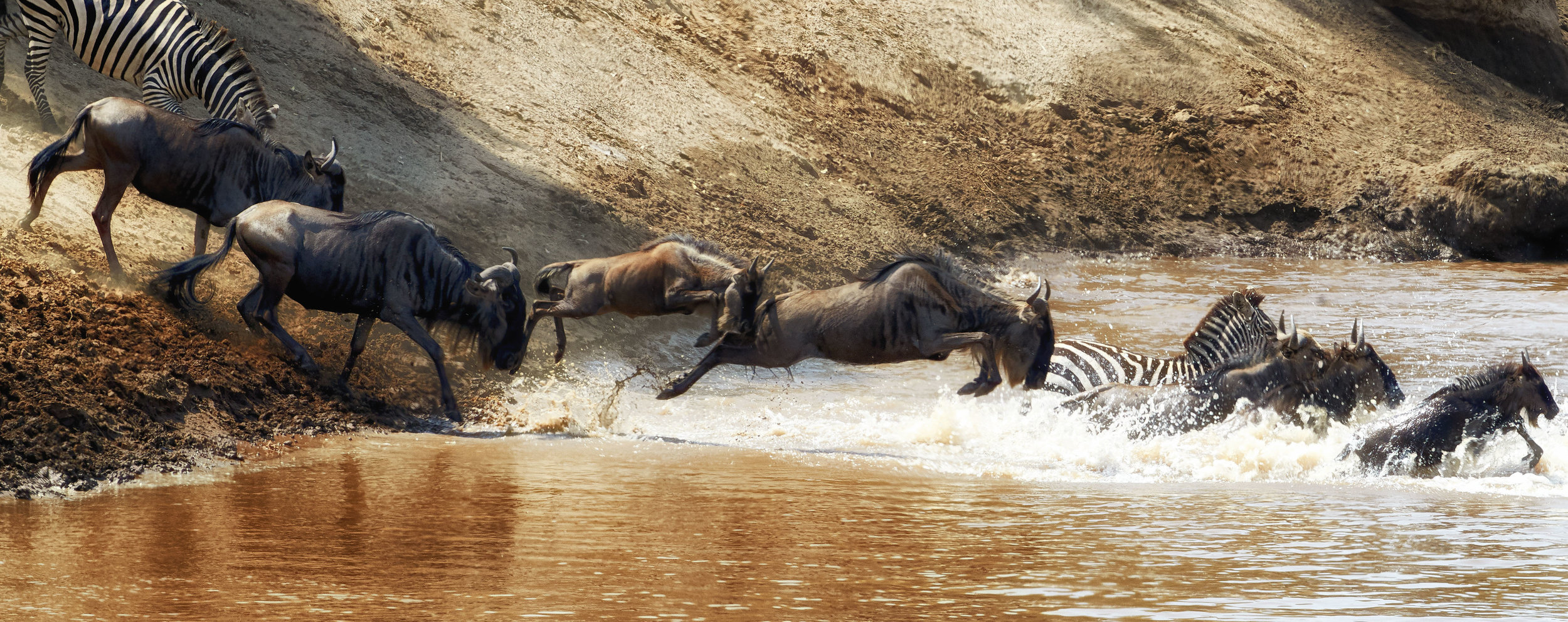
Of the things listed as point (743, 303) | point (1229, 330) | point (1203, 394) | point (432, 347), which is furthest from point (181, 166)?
point (1229, 330)

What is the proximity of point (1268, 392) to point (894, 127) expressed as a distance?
9.27 m

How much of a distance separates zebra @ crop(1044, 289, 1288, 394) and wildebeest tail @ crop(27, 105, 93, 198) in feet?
19.4

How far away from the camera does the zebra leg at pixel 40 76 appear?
32.9 ft

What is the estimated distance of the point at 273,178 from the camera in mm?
8398

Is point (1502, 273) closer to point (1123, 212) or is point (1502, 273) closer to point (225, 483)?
point (1123, 212)

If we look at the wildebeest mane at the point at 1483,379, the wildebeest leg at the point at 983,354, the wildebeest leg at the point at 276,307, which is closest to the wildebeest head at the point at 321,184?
the wildebeest leg at the point at 276,307

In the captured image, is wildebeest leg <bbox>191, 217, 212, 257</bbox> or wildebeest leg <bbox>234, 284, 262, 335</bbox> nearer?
wildebeest leg <bbox>234, 284, 262, 335</bbox>

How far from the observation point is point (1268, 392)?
25.0 ft

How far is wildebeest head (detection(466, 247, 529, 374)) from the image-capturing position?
25.5 feet

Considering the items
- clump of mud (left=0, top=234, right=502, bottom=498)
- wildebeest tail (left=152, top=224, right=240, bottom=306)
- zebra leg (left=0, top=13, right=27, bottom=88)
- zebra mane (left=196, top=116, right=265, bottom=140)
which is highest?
zebra leg (left=0, top=13, right=27, bottom=88)

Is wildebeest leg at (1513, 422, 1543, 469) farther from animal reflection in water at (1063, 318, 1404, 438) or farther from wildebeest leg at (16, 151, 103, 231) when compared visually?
Result: wildebeest leg at (16, 151, 103, 231)

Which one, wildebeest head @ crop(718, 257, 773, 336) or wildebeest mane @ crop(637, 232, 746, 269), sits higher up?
wildebeest mane @ crop(637, 232, 746, 269)

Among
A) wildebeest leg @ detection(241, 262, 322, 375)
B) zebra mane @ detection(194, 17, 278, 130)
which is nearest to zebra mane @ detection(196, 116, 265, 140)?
wildebeest leg @ detection(241, 262, 322, 375)

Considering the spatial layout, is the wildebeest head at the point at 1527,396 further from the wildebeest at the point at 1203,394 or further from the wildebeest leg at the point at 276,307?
the wildebeest leg at the point at 276,307
